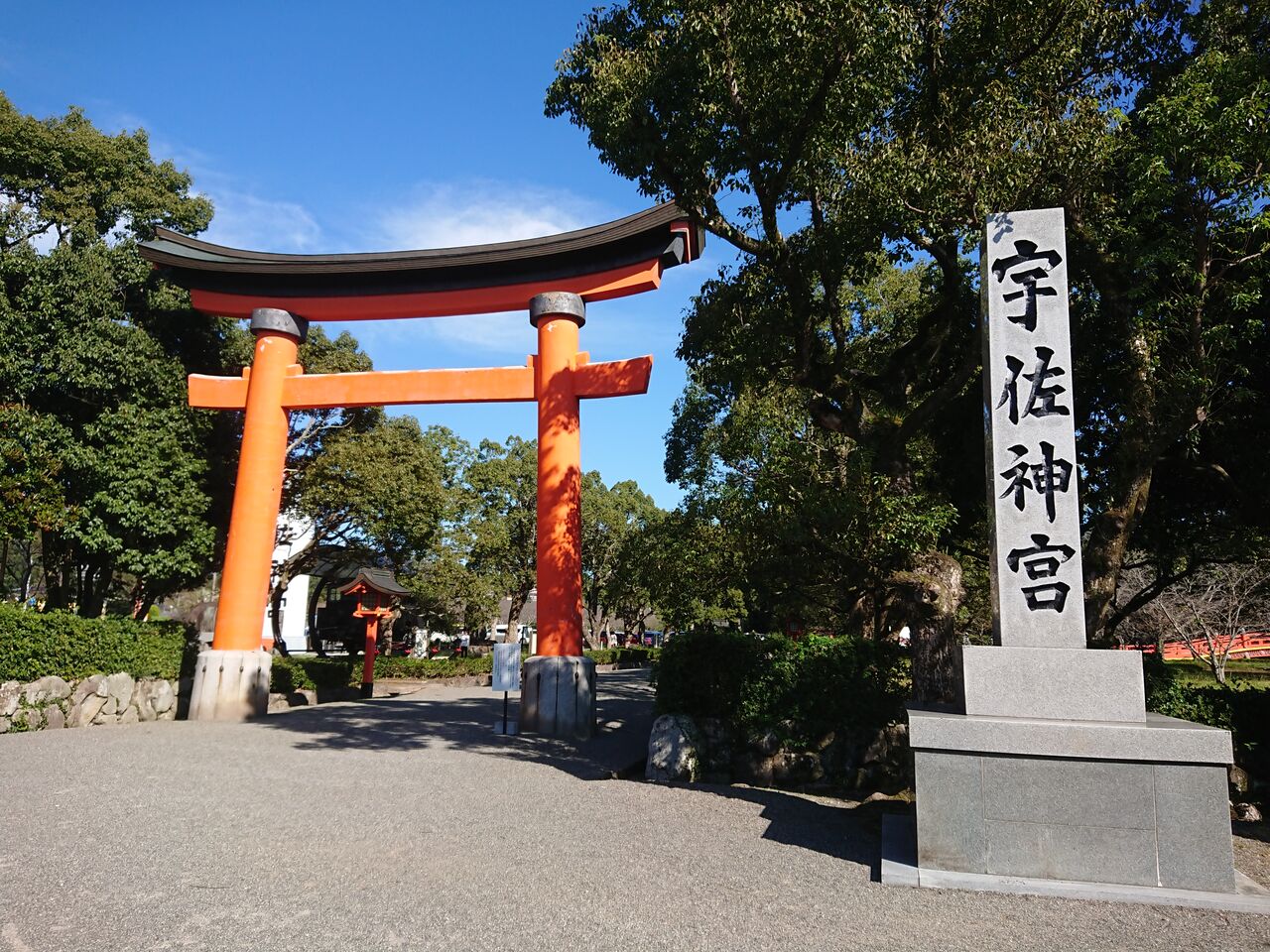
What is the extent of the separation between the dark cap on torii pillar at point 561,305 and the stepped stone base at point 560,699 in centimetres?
530

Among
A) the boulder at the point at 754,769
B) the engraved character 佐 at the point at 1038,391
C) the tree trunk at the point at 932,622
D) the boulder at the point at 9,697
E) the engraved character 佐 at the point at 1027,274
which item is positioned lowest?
the boulder at the point at 754,769

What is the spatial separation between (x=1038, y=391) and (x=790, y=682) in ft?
13.5

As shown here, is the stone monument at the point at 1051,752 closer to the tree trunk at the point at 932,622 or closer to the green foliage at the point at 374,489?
the tree trunk at the point at 932,622

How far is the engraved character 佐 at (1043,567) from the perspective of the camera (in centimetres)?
548

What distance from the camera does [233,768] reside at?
8.23 m

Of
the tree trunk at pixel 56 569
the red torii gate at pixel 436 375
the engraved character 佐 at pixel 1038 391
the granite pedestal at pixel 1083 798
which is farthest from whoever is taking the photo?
the tree trunk at pixel 56 569

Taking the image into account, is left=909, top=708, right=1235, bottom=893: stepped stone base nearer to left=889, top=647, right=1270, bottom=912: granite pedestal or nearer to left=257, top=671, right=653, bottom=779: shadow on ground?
left=889, top=647, right=1270, bottom=912: granite pedestal

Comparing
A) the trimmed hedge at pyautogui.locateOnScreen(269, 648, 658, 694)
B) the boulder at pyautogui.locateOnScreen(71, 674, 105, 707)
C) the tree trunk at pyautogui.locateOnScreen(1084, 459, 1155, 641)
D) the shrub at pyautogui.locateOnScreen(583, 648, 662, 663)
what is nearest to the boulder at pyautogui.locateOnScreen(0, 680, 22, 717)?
the boulder at pyautogui.locateOnScreen(71, 674, 105, 707)

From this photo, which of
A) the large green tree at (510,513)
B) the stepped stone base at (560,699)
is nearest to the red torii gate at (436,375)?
the stepped stone base at (560,699)

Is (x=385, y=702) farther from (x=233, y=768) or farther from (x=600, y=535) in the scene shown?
(x=600, y=535)

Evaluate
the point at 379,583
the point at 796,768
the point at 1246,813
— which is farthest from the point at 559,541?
the point at 379,583

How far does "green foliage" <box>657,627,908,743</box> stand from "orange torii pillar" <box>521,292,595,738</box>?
7.75ft

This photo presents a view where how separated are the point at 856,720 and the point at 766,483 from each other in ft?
8.83

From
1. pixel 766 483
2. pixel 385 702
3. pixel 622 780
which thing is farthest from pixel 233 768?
pixel 385 702
